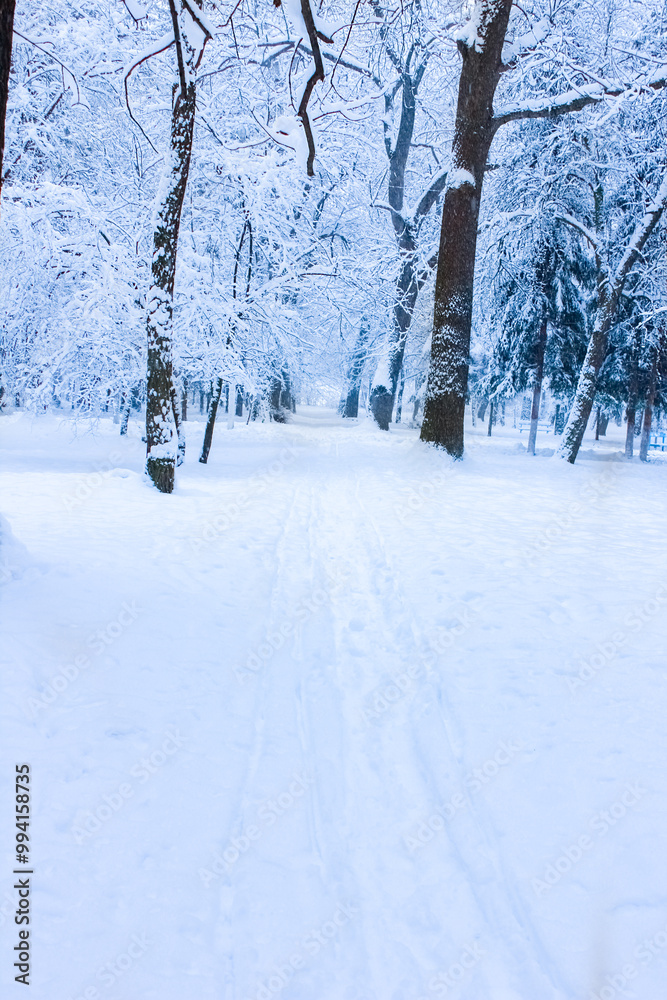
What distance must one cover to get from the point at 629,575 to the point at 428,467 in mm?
5597

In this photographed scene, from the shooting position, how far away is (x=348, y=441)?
65.0 feet

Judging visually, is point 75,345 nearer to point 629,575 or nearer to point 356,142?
point 629,575
